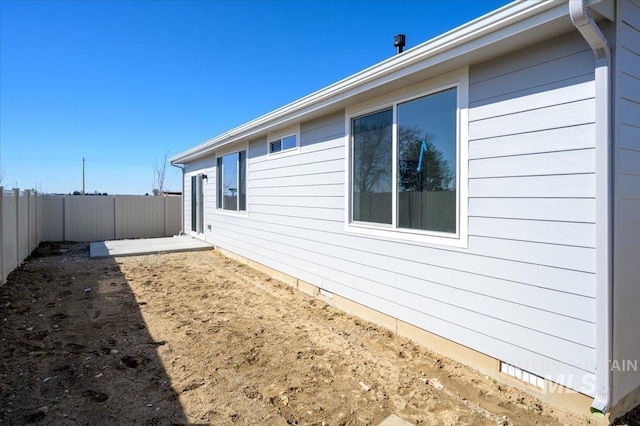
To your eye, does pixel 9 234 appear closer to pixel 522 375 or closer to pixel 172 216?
pixel 172 216

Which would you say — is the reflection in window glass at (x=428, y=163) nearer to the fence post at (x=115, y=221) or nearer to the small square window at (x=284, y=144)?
the small square window at (x=284, y=144)

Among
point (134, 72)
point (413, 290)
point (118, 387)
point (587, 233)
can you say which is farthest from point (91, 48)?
point (587, 233)

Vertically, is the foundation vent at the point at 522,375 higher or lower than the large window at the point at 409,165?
lower

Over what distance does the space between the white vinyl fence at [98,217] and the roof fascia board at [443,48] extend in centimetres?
891

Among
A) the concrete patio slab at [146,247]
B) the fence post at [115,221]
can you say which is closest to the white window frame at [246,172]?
the concrete patio slab at [146,247]

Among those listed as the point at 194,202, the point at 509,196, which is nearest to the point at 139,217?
the point at 194,202

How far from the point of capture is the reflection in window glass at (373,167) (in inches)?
157

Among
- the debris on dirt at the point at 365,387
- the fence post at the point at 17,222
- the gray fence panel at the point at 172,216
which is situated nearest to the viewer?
the debris on dirt at the point at 365,387

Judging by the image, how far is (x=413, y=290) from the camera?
3.62 metres

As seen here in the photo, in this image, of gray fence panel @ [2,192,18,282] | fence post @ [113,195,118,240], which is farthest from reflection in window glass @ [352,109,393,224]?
fence post @ [113,195,118,240]

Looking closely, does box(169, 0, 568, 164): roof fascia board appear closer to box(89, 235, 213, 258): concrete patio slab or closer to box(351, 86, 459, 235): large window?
box(351, 86, 459, 235): large window

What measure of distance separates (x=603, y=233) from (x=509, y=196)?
2.30 ft

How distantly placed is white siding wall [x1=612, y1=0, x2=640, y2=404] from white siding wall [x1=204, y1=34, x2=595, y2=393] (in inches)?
5.7

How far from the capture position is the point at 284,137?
247 inches
